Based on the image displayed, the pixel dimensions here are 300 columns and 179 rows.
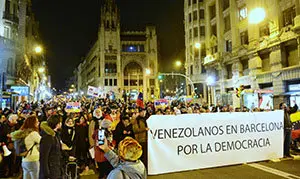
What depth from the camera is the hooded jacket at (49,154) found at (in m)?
4.17

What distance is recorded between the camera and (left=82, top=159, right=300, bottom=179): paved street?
6934mm

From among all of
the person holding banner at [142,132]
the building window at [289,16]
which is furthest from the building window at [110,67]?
the person holding banner at [142,132]

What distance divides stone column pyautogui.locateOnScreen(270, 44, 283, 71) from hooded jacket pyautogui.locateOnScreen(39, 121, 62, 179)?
85.2 ft

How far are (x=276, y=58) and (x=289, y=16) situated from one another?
14.3 ft

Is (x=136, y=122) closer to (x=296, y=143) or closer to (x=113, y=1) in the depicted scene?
(x=296, y=143)

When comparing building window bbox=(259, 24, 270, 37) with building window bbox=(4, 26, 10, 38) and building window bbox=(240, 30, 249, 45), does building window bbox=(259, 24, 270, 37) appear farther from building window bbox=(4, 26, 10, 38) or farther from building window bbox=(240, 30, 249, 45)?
building window bbox=(4, 26, 10, 38)

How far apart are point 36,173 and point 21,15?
45.2 meters

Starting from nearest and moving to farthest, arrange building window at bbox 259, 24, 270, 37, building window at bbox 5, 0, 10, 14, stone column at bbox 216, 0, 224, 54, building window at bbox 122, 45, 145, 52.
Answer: building window at bbox 259, 24, 270, 37 → building window at bbox 5, 0, 10, 14 → stone column at bbox 216, 0, 224, 54 → building window at bbox 122, 45, 145, 52

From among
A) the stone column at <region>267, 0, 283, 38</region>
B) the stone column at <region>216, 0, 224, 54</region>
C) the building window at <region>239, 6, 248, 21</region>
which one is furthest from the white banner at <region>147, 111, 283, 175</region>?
the stone column at <region>216, 0, 224, 54</region>

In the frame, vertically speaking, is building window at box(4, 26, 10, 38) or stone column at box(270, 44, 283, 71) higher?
building window at box(4, 26, 10, 38)

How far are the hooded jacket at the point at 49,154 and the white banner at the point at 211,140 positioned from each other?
3367 mm

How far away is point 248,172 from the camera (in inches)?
287

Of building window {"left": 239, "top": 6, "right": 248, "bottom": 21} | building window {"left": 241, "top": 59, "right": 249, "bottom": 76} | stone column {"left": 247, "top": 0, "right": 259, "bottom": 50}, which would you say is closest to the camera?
stone column {"left": 247, "top": 0, "right": 259, "bottom": 50}

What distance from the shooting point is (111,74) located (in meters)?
89.8
